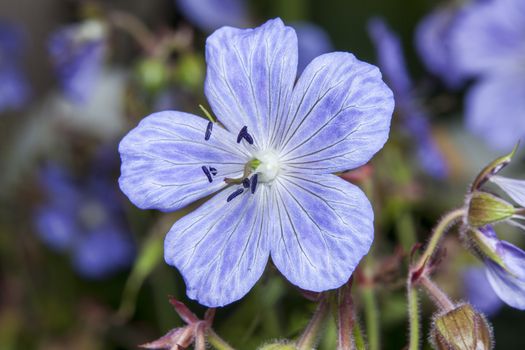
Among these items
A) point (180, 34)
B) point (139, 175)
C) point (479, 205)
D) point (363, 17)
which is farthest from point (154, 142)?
point (363, 17)

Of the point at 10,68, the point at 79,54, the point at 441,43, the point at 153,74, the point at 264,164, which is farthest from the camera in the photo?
the point at 10,68

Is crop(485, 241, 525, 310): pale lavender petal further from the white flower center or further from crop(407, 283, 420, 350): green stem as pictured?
the white flower center

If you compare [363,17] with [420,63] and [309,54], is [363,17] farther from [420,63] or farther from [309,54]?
[309,54]

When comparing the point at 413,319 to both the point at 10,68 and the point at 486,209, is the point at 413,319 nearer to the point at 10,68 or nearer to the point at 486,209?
the point at 486,209

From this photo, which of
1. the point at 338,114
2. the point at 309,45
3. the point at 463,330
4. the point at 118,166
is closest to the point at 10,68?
the point at 118,166

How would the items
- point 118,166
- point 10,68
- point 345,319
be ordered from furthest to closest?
point 10,68 < point 118,166 < point 345,319

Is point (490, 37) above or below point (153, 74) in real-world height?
below

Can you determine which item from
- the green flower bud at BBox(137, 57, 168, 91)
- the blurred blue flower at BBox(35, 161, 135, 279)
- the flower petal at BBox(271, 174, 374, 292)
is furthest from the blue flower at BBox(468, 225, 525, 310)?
the blurred blue flower at BBox(35, 161, 135, 279)
